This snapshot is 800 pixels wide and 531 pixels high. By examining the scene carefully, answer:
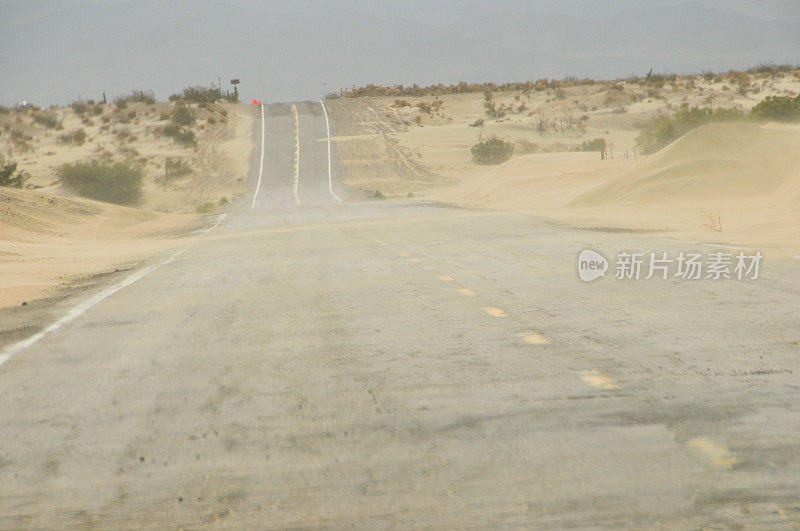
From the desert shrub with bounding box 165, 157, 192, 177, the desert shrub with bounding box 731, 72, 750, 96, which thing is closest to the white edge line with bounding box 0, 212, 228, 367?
the desert shrub with bounding box 165, 157, 192, 177

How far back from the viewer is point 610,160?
35844mm

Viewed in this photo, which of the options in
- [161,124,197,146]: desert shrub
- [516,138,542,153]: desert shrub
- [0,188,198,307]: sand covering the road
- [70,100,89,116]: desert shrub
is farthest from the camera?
[70,100,89,116]: desert shrub

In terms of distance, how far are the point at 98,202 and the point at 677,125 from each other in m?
24.3

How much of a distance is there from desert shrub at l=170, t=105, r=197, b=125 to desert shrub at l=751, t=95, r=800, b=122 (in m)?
47.6

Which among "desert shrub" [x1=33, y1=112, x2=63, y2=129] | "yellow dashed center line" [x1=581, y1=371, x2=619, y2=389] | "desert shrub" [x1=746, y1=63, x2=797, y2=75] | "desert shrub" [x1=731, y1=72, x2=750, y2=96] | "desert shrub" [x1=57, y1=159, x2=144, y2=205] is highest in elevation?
"desert shrub" [x1=746, y1=63, x2=797, y2=75]

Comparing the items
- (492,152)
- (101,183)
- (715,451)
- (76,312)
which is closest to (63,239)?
(76,312)

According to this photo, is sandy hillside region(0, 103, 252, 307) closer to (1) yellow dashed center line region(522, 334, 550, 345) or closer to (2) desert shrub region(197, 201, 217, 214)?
(2) desert shrub region(197, 201, 217, 214)

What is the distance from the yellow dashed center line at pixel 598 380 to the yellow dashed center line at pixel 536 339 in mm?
899

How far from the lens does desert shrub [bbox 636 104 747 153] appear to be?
113ft

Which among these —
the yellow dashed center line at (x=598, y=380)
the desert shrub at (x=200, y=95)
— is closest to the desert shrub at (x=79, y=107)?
the desert shrub at (x=200, y=95)

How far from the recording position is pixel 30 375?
589cm

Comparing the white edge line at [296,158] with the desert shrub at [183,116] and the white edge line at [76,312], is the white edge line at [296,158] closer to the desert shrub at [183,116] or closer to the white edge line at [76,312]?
the desert shrub at [183,116]

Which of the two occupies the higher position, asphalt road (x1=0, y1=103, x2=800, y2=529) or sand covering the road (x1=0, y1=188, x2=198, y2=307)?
asphalt road (x1=0, y1=103, x2=800, y2=529)

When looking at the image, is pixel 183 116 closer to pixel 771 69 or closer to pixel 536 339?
pixel 771 69
